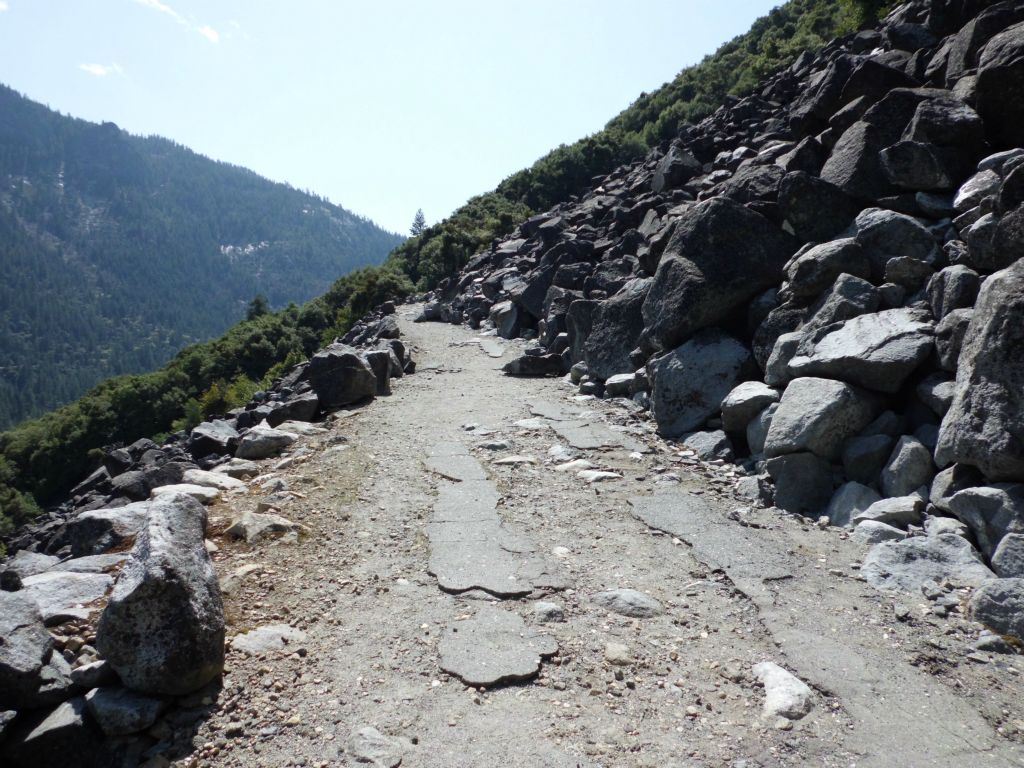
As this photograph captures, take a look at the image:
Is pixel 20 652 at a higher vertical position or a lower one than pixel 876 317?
lower

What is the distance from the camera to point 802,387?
20.5 feet

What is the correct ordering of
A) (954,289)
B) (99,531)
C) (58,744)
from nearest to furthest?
(58,744) → (99,531) → (954,289)

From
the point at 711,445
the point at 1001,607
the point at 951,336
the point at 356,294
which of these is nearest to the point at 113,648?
the point at 1001,607

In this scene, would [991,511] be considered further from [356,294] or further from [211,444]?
[356,294]

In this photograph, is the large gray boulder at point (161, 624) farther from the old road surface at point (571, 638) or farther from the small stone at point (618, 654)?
the small stone at point (618, 654)

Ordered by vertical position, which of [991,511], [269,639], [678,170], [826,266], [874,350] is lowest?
[991,511]

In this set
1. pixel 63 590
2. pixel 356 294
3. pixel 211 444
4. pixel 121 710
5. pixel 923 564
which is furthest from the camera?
pixel 356 294

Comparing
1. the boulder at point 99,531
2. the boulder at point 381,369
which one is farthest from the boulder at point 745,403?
the boulder at point 381,369

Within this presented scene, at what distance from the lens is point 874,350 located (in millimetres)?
5902

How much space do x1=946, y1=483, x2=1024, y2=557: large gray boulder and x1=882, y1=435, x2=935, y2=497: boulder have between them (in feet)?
1.78

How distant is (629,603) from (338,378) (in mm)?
7235

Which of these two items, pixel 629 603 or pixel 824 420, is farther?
Answer: pixel 824 420

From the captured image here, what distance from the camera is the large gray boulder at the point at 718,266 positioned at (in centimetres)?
821

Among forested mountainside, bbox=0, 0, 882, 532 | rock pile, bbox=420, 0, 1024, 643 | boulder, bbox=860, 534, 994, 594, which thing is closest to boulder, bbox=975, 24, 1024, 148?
rock pile, bbox=420, 0, 1024, 643
